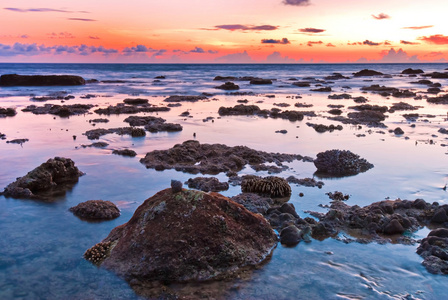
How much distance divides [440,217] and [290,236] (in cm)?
357

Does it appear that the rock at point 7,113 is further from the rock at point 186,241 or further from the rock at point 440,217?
→ the rock at point 440,217

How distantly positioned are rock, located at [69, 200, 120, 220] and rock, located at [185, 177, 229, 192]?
243cm

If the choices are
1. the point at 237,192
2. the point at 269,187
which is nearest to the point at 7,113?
the point at 237,192

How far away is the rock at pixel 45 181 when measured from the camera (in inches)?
415

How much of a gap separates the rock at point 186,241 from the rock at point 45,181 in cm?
390

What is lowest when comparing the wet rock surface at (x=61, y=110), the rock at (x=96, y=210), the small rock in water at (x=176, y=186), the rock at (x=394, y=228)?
the rock at (x=96, y=210)

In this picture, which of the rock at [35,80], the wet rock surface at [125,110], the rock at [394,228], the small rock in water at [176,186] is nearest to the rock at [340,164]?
the rock at [394,228]

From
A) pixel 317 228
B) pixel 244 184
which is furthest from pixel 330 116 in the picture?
pixel 317 228

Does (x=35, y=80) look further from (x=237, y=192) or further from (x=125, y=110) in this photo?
(x=237, y=192)

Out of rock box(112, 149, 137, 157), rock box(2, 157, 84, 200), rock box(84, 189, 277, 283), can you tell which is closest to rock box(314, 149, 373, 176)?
rock box(84, 189, 277, 283)

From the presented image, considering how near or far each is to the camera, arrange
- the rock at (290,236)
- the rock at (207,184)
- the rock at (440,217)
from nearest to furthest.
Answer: the rock at (290,236) → the rock at (440,217) → the rock at (207,184)

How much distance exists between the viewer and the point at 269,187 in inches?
414

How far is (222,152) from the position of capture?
14562 mm

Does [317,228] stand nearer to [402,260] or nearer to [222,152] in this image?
[402,260]
